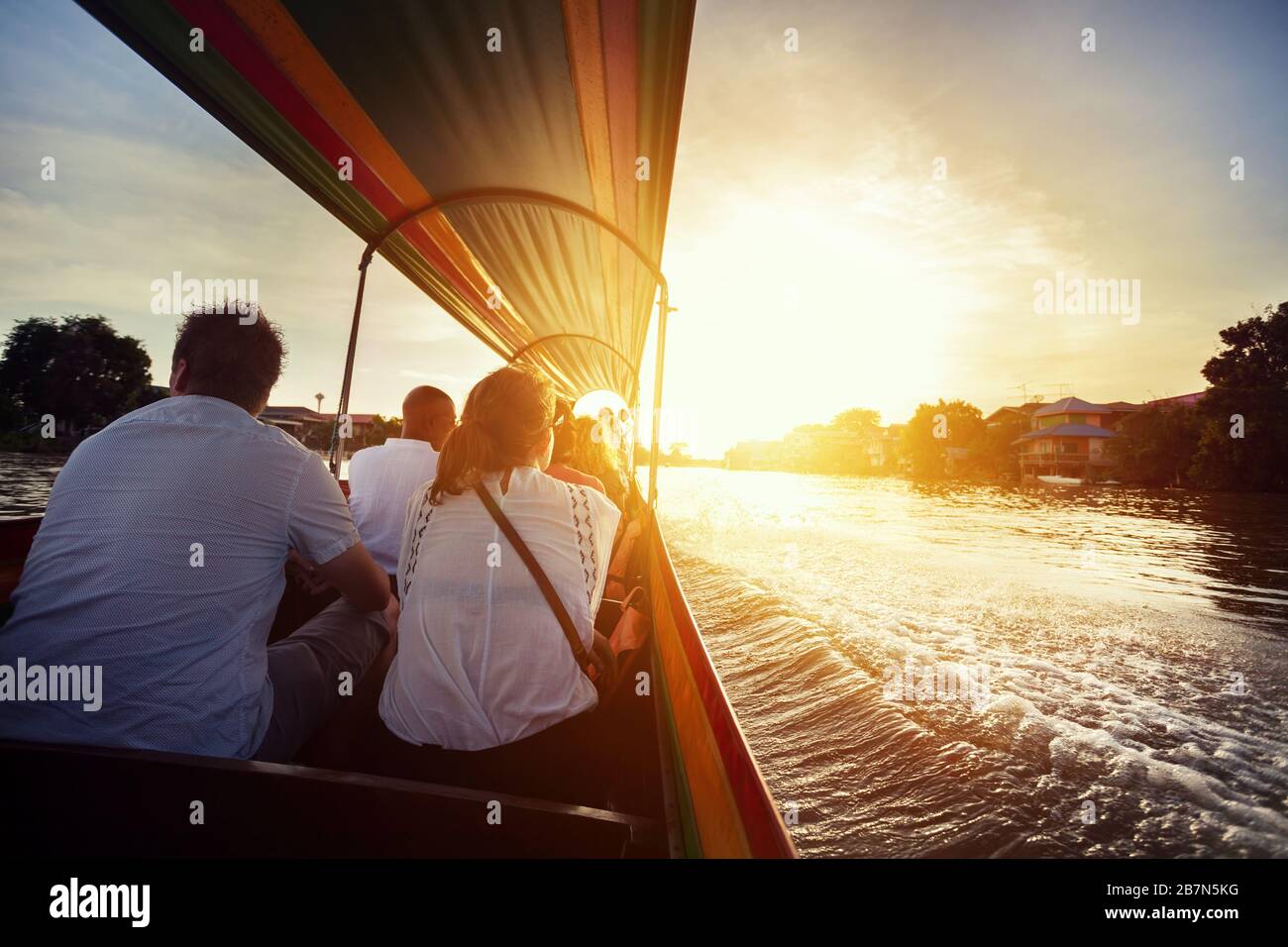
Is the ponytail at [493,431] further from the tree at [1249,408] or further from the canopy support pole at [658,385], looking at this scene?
the tree at [1249,408]

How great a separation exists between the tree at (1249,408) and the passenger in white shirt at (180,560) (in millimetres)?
36770

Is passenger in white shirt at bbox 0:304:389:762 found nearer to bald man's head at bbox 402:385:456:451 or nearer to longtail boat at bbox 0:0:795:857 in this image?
longtail boat at bbox 0:0:795:857

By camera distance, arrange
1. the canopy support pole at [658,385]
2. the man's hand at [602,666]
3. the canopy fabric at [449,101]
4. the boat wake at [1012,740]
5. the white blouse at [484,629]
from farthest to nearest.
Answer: the canopy support pole at [658,385] < the boat wake at [1012,740] < the canopy fabric at [449,101] < the man's hand at [602,666] < the white blouse at [484,629]

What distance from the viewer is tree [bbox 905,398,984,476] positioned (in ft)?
192

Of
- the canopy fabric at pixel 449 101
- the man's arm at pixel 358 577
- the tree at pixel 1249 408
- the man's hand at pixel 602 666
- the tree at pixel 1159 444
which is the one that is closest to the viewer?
the man's arm at pixel 358 577

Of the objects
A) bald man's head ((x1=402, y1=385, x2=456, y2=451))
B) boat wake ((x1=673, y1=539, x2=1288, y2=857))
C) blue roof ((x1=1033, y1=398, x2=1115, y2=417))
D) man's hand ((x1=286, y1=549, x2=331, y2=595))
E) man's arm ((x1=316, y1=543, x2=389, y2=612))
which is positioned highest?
blue roof ((x1=1033, y1=398, x2=1115, y2=417))

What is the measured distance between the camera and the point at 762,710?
4.62m

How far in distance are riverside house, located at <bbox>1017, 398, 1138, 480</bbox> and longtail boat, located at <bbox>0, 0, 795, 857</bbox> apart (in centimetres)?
5320

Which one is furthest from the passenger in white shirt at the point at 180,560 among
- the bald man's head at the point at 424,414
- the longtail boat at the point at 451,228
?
the bald man's head at the point at 424,414

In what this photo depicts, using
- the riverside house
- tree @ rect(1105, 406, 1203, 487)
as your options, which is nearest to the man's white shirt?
tree @ rect(1105, 406, 1203, 487)

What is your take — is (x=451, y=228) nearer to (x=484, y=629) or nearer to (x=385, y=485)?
(x=385, y=485)

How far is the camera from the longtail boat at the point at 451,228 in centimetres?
97
